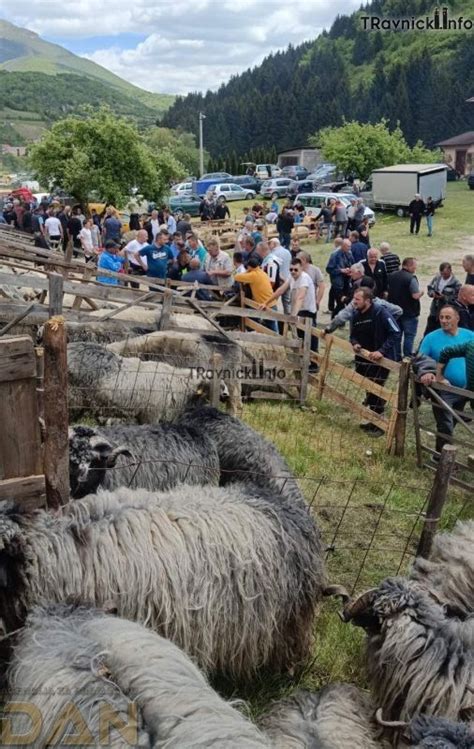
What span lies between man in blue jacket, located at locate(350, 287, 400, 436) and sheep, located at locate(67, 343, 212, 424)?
7.96 feet

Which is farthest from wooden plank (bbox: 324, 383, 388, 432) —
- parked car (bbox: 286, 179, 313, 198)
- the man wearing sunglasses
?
parked car (bbox: 286, 179, 313, 198)

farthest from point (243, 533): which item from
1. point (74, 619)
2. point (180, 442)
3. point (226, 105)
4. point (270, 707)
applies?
point (226, 105)

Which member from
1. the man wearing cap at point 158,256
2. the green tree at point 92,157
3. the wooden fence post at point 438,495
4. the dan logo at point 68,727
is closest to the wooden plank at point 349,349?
the wooden fence post at point 438,495

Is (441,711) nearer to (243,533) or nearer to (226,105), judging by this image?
(243,533)

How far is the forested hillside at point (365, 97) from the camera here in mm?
81500

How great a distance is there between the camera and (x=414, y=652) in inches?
135

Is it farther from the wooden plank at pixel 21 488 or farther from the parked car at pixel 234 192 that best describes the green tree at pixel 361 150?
the wooden plank at pixel 21 488

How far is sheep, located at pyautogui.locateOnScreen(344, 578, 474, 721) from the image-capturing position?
3293 millimetres

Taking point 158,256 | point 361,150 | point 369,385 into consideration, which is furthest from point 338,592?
point 361,150

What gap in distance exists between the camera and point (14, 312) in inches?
352

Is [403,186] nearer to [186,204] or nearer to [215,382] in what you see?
[186,204]

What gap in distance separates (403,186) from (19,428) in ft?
109

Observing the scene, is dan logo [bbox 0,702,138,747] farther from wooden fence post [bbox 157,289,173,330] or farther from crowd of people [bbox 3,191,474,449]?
wooden fence post [bbox 157,289,173,330]

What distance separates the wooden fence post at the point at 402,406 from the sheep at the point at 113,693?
5.12 meters
